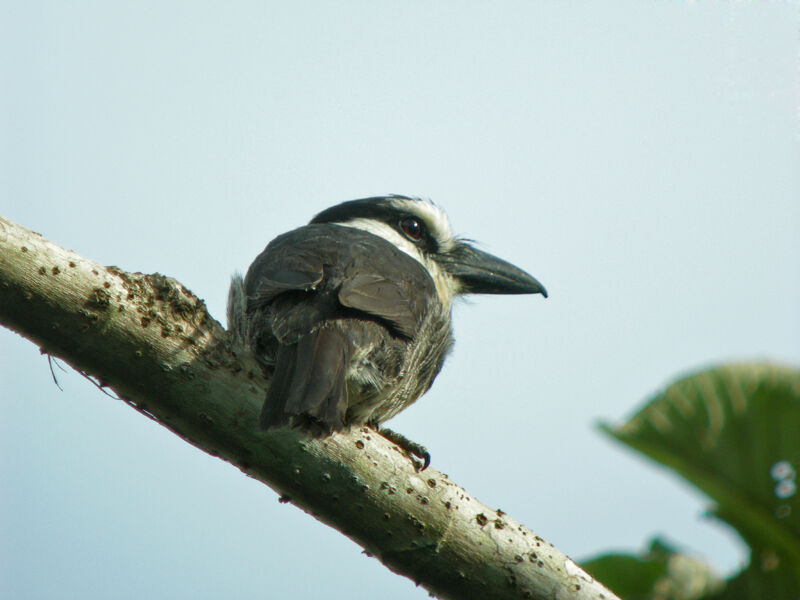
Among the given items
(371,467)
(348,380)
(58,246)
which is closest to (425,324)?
(348,380)

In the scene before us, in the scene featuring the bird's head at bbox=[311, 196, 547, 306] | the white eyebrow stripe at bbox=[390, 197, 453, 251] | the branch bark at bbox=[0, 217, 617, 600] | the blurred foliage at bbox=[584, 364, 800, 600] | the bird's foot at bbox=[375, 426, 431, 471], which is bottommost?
the branch bark at bbox=[0, 217, 617, 600]

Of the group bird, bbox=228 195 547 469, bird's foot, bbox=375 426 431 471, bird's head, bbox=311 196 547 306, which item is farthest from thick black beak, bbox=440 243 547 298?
bird's foot, bbox=375 426 431 471

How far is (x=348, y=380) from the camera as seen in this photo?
2469 mm

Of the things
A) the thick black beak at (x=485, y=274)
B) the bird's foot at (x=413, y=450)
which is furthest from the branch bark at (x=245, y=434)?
the thick black beak at (x=485, y=274)

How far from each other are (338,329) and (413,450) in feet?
1.41

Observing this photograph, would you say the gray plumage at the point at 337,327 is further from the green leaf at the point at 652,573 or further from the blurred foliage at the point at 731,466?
the green leaf at the point at 652,573

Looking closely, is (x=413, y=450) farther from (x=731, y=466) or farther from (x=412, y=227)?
(x=412, y=227)

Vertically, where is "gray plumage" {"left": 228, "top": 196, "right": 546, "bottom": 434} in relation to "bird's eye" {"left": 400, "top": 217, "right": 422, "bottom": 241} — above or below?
below

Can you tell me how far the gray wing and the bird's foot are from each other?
279 mm

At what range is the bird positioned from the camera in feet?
7.00

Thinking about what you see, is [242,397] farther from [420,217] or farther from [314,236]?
[420,217]

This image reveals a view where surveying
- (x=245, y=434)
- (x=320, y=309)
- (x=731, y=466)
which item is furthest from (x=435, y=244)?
(x=245, y=434)

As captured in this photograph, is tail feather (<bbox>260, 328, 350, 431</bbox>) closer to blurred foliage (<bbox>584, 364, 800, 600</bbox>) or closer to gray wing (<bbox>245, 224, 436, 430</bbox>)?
gray wing (<bbox>245, 224, 436, 430</bbox>)

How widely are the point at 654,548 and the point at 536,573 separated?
1.59 feet
